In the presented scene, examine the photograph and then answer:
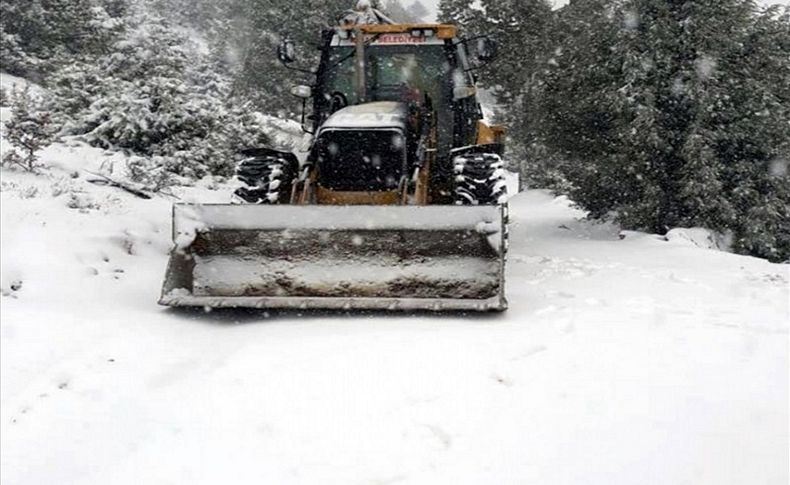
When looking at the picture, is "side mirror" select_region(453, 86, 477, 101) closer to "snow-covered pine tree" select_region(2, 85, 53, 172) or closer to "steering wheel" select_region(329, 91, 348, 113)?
"steering wheel" select_region(329, 91, 348, 113)

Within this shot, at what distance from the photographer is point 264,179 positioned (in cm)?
690

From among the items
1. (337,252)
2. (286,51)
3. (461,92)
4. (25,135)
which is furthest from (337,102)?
(25,135)

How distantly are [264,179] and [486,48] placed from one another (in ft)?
8.42

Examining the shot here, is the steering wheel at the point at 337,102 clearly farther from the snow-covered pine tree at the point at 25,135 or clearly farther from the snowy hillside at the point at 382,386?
the snow-covered pine tree at the point at 25,135

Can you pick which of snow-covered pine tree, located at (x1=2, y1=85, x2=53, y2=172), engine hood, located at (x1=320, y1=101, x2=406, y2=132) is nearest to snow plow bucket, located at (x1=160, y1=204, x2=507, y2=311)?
engine hood, located at (x1=320, y1=101, x2=406, y2=132)

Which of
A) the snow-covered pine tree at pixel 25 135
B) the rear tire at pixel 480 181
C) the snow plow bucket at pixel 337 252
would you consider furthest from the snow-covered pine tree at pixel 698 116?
the snow-covered pine tree at pixel 25 135

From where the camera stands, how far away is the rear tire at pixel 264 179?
22.4ft

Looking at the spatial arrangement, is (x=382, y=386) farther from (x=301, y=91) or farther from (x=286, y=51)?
(x=286, y=51)

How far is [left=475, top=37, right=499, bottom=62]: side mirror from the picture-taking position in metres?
7.57

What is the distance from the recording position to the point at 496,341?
184 inches

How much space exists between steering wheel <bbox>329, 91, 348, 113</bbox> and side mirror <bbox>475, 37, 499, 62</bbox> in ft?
4.74

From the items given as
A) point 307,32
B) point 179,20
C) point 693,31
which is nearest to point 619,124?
point 693,31

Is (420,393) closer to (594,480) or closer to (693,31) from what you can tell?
(594,480)

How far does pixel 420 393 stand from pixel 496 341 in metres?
0.94
